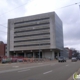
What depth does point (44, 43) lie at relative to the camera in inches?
4510

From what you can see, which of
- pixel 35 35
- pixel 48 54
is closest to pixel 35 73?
pixel 35 35

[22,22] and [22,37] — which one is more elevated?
[22,22]

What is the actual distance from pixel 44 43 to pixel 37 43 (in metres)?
4.68

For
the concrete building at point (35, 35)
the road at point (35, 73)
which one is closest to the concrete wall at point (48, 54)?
the concrete building at point (35, 35)

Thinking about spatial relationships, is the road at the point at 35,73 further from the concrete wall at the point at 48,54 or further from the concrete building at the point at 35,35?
the concrete wall at the point at 48,54

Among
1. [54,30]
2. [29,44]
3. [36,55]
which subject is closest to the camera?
[54,30]

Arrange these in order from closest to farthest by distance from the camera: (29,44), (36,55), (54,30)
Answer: (54,30) → (29,44) → (36,55)

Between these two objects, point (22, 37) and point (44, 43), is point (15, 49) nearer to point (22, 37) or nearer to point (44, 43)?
point (22, 37)

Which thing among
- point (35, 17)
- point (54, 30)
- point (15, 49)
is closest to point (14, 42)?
point (15, 49)

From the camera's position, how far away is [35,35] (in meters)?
117

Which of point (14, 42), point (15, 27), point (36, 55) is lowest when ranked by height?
point (36, 55)

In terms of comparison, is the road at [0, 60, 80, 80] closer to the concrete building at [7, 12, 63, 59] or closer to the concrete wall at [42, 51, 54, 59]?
the concrete building at [7, 12, 63, 59]

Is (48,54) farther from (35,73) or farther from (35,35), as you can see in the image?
(35,73)

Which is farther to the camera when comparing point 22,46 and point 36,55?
point 36,55
